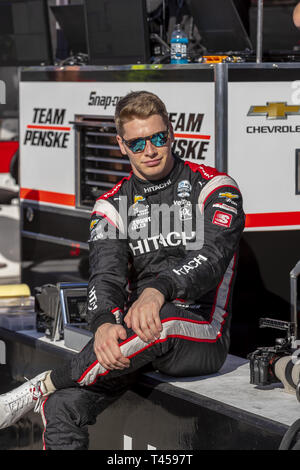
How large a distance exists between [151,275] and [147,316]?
62 cm

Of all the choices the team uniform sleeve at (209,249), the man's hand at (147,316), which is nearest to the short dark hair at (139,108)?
the team uniform sleeve at (209,249)

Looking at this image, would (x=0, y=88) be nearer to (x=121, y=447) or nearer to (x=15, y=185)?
(x=121, y=447)

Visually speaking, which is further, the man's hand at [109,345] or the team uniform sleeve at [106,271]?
the team uniform sleeve at [106,271]

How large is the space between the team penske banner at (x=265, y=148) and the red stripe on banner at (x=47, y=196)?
1740 millimetres

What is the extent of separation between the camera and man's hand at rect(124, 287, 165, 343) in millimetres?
3875

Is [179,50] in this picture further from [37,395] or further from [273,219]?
[37,395]

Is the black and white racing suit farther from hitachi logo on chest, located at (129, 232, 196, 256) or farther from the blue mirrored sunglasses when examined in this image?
the blue mirrored sunglasses

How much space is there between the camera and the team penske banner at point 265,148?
17.3 ft

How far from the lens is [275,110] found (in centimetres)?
537

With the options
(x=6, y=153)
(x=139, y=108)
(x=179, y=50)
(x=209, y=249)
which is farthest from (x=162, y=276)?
(x=6, y=153)

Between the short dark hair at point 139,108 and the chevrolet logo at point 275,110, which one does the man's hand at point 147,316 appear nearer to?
the short dark hair at point 139,108

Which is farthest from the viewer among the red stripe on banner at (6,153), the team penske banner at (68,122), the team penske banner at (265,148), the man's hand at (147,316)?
the red stripe on banner at (6,153)

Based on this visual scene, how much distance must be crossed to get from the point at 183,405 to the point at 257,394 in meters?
0.32

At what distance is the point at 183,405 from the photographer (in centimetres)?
419
